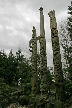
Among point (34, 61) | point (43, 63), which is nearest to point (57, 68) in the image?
point (43, 63)

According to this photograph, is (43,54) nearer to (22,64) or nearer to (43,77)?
(43,77)

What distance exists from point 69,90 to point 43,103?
468 cm

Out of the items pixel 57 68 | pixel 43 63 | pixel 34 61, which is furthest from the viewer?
pixel 34 61

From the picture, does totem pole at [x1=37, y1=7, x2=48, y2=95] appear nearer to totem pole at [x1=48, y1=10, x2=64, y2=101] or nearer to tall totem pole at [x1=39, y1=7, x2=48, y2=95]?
tall totem pole at [x1=39, y1=7, x2=48, y2=95]

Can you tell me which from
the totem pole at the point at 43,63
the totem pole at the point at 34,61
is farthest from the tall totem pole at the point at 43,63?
the totem pole at the point at 34,61

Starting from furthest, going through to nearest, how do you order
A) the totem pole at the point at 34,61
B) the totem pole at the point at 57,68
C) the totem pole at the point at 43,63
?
1. the totem pole at the point at 34,61
2. the totem pole at the point at 43,63
3. the totem pole at the point at 57,68

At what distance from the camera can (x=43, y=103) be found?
12.9m

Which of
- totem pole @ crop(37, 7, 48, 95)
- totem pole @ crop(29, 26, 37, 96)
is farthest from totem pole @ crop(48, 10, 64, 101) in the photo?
totem pole @ crop(29, 26, 37, 96)

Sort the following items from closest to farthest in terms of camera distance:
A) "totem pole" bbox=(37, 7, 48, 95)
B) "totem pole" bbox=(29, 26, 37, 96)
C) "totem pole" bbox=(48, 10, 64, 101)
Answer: "totem pole" bbox=(48, 10, 64, 101), "totem pole" bbox=(37, 7, 48, 95), "totem pole" bbox=(29, 26, 37, 96)

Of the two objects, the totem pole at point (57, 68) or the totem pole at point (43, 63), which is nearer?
the totem pole at point (57, 68)

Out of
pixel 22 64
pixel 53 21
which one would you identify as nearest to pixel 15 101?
pixel 53 21

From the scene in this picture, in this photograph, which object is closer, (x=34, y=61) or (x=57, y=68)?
(x=57, y=68)

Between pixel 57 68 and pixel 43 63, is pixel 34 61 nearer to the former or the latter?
pixel 43 63

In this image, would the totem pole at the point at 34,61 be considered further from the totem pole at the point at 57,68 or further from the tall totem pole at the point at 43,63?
the totem pole at the point at 57,68
